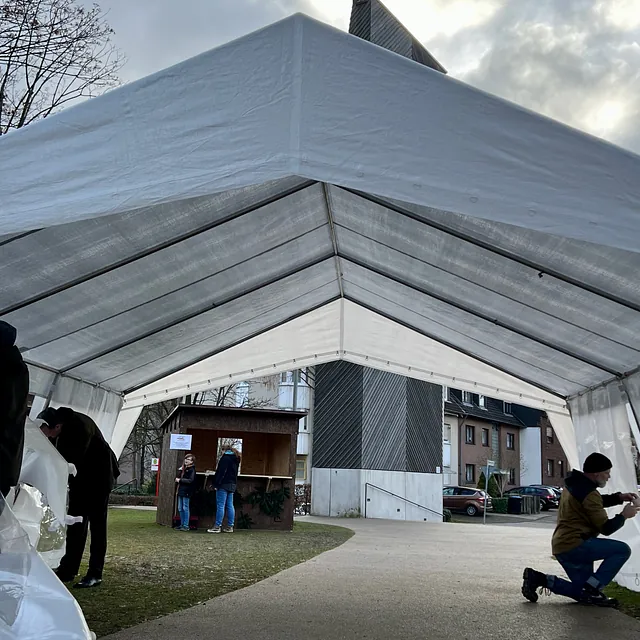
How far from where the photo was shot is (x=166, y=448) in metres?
17.5

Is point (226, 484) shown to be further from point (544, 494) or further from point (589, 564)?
point (544, 494)

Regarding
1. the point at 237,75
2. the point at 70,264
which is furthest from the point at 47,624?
the point at 70,264

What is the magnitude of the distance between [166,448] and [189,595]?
11.1m

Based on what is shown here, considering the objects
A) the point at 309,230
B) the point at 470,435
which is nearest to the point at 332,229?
the point at 309,230

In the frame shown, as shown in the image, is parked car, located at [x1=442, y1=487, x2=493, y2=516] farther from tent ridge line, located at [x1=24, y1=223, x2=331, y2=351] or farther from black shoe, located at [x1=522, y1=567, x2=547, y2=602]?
tent ridge line, located at [x1=24, y1=223, x2=331, y2=351]

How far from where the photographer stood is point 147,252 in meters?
6.02

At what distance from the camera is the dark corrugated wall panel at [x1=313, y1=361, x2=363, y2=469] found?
93.9 ft

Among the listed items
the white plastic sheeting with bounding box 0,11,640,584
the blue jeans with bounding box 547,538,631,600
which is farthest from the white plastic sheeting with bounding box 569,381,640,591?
the blue jeans with bounding box 547,538,631,600

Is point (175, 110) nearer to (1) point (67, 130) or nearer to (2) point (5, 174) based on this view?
(1) point (67, 130)

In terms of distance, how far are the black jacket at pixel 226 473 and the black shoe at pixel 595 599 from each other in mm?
8658

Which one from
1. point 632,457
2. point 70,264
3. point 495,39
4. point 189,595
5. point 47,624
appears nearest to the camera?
point 47,624

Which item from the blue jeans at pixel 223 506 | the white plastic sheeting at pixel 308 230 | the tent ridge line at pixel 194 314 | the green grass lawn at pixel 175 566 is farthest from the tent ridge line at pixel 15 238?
the blue jeans at pixel 223 506

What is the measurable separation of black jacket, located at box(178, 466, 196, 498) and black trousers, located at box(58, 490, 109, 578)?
744cm

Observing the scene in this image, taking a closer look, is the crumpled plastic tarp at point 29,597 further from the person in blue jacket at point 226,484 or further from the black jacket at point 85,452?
the person in blue jacket at point 226,484
